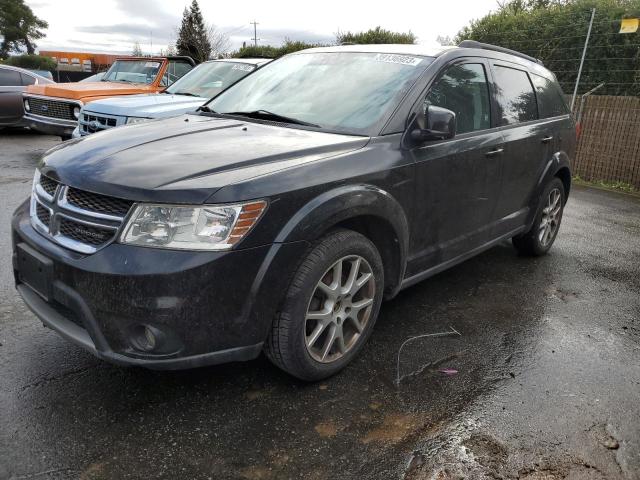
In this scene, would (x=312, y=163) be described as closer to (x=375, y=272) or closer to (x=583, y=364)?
(x=375, y=272)

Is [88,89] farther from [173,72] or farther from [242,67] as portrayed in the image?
[242,67]

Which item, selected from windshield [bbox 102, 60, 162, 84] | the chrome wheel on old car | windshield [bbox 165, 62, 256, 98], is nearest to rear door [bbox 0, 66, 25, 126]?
windshield [bbox 102, 60, 162, 84]

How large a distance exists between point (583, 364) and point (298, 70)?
2.74 m

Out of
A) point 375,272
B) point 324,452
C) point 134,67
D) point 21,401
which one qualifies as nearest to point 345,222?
point 375,272

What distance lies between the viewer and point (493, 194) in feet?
13.4

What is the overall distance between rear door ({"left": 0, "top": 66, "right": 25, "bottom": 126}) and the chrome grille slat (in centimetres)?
1096

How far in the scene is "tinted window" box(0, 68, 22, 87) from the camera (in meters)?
11.9

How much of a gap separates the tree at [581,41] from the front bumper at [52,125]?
9397 mm

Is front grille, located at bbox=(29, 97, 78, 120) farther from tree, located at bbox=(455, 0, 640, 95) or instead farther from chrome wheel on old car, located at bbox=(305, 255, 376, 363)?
tree, located at bbox=(455, 0, 640, 95)

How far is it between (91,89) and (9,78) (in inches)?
170

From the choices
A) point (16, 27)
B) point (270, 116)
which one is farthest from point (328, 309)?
point (16, 27)

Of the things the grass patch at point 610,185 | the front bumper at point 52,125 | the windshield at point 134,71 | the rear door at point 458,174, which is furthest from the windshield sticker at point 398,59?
the grass patch at point 610,185

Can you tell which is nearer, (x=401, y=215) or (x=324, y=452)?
(x=324, y=452)

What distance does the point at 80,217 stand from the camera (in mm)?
2482
